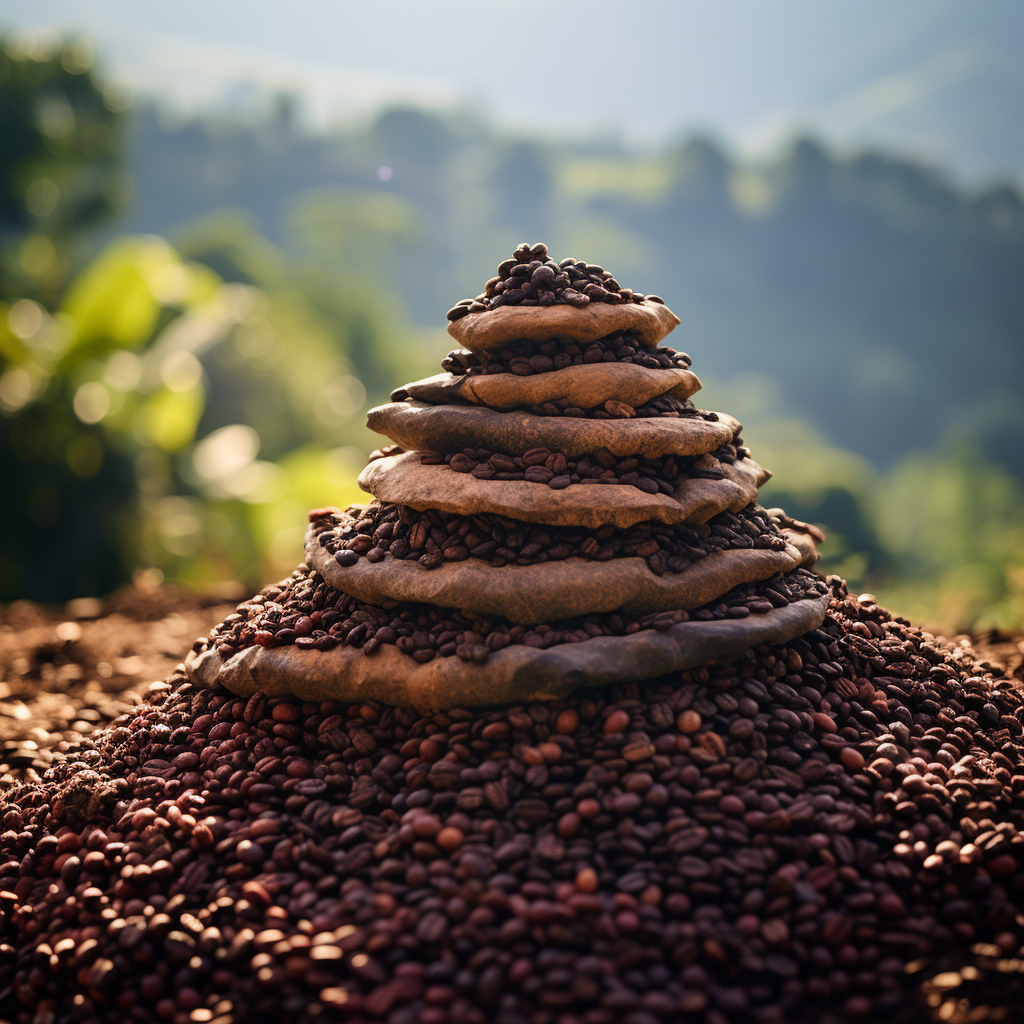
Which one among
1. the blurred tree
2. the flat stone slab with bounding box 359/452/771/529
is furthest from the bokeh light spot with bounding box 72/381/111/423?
the flat stone slab with bounding box 359/452/771/529

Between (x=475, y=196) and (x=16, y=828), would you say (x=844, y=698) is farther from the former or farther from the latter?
(x=475, y=196)

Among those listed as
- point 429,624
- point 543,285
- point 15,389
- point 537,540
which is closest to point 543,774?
point 429,624

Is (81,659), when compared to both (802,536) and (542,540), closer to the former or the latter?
(542,540)

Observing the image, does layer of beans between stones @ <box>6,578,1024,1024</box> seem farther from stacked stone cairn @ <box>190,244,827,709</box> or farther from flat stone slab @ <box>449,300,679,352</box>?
flat stone slab @ <box>449,300,679,352</box>

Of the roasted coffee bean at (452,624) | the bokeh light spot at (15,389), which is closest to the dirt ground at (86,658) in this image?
the roasted coffee bean at (452,624)

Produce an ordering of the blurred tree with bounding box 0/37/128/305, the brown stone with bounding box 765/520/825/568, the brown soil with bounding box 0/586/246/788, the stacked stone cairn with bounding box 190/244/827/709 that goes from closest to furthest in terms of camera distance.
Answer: the stacked stone cairn with bounding box 190/244/827/709
the brown stone with bounding box 765/520/825/568
the brown soil with bounding box 0/586/246/788
the blurred tree with bounding box 0/37/128/305

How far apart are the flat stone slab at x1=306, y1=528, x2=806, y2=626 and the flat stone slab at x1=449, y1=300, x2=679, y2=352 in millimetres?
1135

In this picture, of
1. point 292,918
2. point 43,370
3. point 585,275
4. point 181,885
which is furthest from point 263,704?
point 43,370

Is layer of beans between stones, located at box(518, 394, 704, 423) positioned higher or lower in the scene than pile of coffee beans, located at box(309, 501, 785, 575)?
higher

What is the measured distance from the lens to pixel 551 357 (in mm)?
3855

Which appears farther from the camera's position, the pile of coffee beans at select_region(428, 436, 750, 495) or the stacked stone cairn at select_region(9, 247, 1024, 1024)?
the pile of coffee beans at select_region(428, 436, 750, 495)

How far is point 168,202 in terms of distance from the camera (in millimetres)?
64562

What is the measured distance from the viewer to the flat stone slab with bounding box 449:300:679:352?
3744mm

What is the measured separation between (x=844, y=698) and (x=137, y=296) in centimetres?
1532
